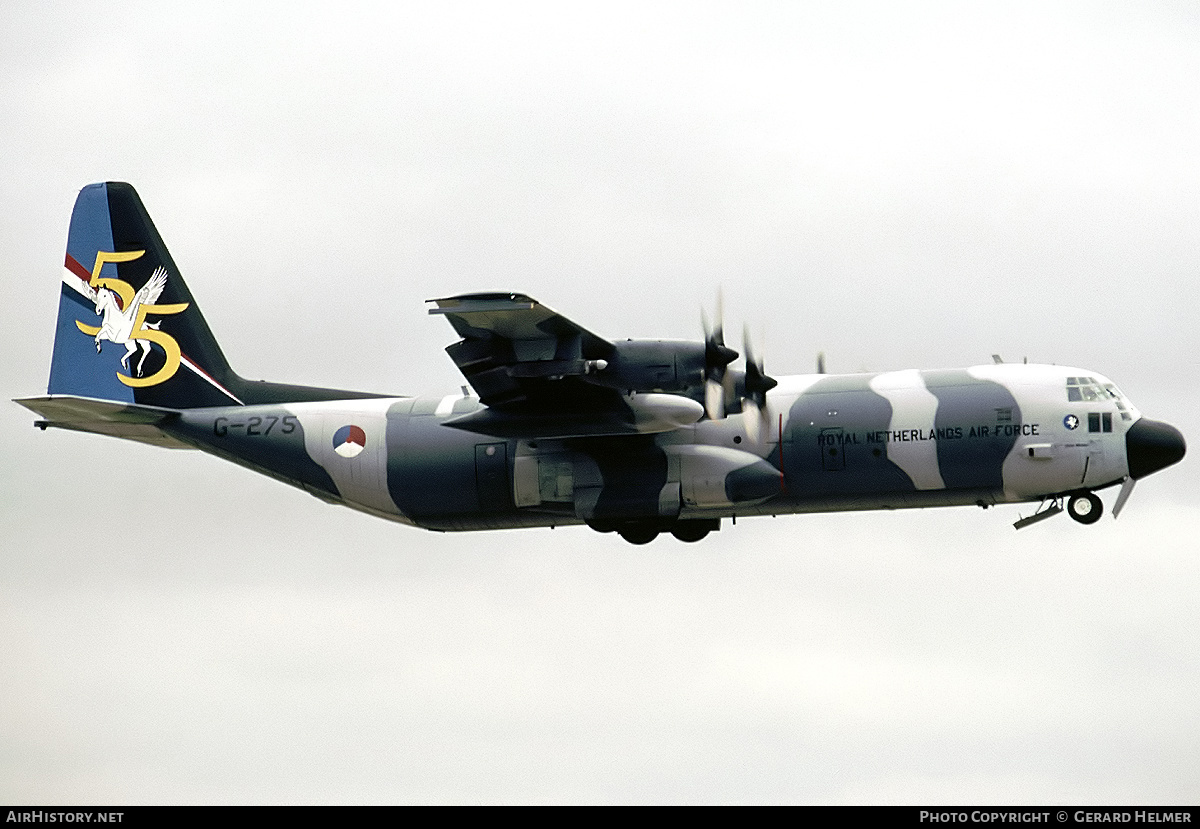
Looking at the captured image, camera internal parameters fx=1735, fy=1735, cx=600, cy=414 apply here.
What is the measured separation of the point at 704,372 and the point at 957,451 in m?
4.37

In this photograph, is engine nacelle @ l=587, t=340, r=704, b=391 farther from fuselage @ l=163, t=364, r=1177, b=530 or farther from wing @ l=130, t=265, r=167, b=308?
wing @ l=130, t=265, r=167, b=308

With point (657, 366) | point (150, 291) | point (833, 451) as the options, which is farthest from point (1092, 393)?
point (150, 291)

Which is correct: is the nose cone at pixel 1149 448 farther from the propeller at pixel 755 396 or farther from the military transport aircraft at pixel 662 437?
the propeller at pixel 755 396

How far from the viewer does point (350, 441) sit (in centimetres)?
2928

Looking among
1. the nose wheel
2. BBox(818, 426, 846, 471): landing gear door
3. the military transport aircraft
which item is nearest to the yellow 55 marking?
the military transport aircraft

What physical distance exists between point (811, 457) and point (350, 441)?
25.6 ft

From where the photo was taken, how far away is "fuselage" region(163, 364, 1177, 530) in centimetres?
2719

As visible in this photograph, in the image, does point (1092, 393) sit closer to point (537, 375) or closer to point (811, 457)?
point (811, 457)

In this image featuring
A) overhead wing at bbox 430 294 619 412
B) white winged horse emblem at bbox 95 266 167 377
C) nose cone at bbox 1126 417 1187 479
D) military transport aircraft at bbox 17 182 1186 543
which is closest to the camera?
overhead wing at bbox 430 294 619 412

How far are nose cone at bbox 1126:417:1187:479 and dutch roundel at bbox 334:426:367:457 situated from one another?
12454mm

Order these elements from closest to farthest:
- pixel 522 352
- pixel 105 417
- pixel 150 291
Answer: pixel 522 352, pixel 105 417, pixel 150 291

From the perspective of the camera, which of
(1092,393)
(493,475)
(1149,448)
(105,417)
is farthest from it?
(105,417)

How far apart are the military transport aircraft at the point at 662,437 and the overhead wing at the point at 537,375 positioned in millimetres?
33
